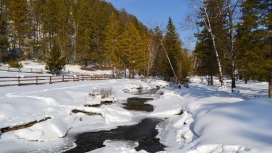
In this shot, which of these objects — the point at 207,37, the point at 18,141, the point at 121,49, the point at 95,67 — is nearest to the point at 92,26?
the point at 95,67

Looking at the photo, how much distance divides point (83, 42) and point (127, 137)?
44.9 metres

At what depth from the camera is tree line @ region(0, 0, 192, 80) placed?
4075 centimetres

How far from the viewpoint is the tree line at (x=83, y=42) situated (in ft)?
134

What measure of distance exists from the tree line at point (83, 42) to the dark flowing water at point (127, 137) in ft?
74.7

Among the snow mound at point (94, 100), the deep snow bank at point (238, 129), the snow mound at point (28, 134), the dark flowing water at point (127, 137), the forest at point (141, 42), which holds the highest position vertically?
the forest at point (141, 42)

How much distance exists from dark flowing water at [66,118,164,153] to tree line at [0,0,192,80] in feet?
74.7

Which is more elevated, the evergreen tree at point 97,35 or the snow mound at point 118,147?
the evergreen tree at point 97,35

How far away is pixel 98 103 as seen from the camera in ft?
58.1

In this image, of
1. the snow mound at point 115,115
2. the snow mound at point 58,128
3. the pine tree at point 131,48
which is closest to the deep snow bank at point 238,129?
the snow mound at point 115,115

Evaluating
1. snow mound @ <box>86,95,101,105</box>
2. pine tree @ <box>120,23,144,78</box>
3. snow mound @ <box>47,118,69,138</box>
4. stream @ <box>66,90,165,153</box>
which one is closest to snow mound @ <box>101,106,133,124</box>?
stream @ <box>66,90,165,153</box>

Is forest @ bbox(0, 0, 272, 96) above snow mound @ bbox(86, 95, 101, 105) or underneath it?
above

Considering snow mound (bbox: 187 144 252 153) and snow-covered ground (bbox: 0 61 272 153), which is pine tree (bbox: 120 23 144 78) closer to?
snow-covered ground (bbox: 0 61 272 153)

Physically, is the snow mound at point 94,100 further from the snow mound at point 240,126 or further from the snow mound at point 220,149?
the snow mound at point 220,149

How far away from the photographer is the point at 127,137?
10.2 m
